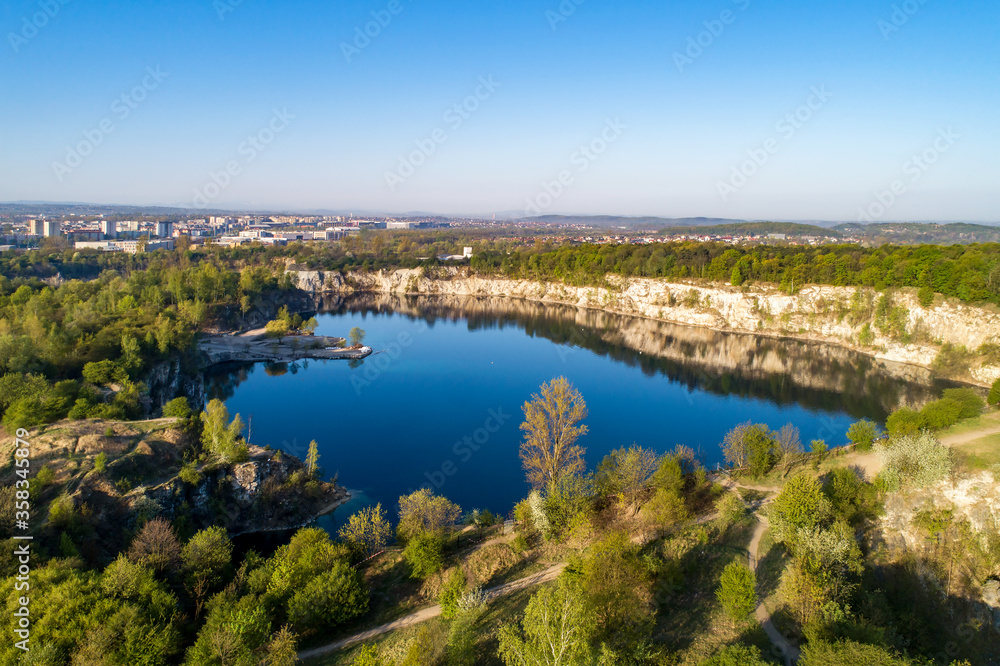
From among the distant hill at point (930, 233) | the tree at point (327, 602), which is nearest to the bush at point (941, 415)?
the tree at point (327, 602)

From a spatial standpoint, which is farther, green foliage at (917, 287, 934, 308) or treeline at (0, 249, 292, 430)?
green foliage at (917, 287, 934, 308)

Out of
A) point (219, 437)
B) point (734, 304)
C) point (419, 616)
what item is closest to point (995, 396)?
point (419, 616)

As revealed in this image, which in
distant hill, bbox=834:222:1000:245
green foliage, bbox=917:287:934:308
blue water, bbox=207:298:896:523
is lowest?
blue water, bbox=207:298:896:523

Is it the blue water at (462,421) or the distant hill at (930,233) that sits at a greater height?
the distant hill at (930,233)

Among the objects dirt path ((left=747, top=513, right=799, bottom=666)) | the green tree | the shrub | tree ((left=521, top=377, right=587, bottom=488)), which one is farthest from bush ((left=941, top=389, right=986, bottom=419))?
tree ((left=521, top=377, right=587, bottom=488))

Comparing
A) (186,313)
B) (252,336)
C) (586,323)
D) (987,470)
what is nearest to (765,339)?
(586,323)

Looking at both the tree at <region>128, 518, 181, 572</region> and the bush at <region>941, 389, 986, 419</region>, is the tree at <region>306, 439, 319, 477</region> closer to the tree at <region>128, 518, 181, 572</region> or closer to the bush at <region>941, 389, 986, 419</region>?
the tree at <region>128, 518, 181, 572</region>

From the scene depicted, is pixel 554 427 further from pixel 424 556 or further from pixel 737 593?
pixel 737 593

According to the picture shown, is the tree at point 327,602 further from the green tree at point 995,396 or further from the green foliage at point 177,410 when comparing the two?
the green tree at point 995,396
